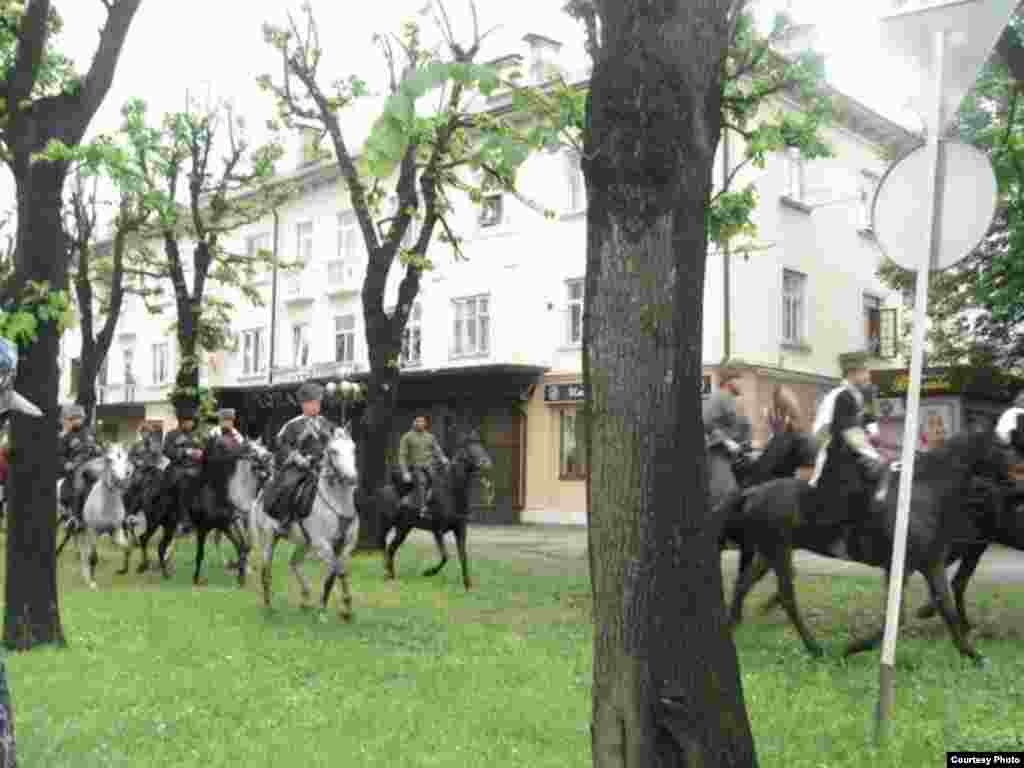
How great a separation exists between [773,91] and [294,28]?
934 cm

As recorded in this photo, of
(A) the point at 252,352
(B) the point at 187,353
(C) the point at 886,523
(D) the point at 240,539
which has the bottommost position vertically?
(D) the point at 240,539

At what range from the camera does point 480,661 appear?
8953 mm

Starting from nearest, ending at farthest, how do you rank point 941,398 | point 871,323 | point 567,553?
1. point 567,553
2. point 941,398
3. point 871,323

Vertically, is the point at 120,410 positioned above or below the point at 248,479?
above

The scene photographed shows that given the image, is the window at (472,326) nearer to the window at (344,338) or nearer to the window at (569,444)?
the window at (569,444)

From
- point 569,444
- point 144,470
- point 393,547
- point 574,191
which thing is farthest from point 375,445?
point 574,191

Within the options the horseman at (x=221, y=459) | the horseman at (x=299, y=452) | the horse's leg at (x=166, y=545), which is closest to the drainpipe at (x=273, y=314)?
the horse's leg at (x=166, y=545)

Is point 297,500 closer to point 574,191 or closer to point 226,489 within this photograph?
point 226,489

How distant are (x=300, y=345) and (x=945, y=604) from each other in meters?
33.6

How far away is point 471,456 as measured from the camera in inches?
617

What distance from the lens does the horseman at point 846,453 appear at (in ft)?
30.5

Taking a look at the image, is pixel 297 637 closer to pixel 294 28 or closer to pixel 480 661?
pixel 480 661

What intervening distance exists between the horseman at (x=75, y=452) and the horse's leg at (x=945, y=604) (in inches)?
488

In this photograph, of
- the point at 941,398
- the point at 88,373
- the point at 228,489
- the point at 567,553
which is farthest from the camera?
the point at 88,373
